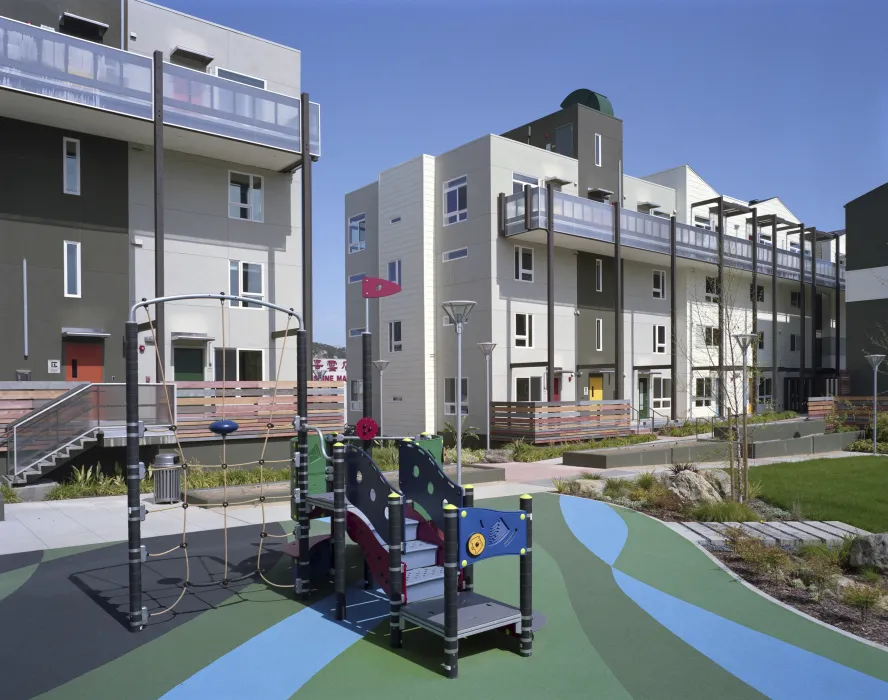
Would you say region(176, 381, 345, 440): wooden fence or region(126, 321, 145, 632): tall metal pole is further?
region(176, 381, 345, 440): wooden fence

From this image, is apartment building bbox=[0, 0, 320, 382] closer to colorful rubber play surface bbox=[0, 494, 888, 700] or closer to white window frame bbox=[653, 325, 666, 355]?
colorful rubber play surface bbox=[0, 494, 888, 700]

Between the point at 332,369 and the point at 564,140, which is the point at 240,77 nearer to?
the point at 332,369

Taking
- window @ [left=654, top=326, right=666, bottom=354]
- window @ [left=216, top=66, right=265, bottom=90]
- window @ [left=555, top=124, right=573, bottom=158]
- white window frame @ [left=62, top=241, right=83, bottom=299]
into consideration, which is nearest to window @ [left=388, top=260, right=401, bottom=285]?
window @ [left=555, top=124, right=573, bottom=158]

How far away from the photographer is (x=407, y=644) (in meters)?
6.44

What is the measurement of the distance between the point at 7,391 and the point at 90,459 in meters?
2.30

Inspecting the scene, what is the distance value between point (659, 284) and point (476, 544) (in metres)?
34.4

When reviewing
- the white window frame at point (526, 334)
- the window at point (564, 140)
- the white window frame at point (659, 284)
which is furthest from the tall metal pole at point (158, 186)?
the white window frame at point (659, 284)

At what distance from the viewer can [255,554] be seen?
31.9 feet

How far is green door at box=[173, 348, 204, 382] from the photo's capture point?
2077 centimetres

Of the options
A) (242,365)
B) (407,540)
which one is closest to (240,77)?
(242,365)

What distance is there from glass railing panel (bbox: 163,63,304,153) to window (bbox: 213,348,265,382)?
6432 mm

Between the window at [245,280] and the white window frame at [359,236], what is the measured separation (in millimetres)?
14657

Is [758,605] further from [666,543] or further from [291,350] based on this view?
[291,350]

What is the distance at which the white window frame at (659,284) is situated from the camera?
37.6 m
